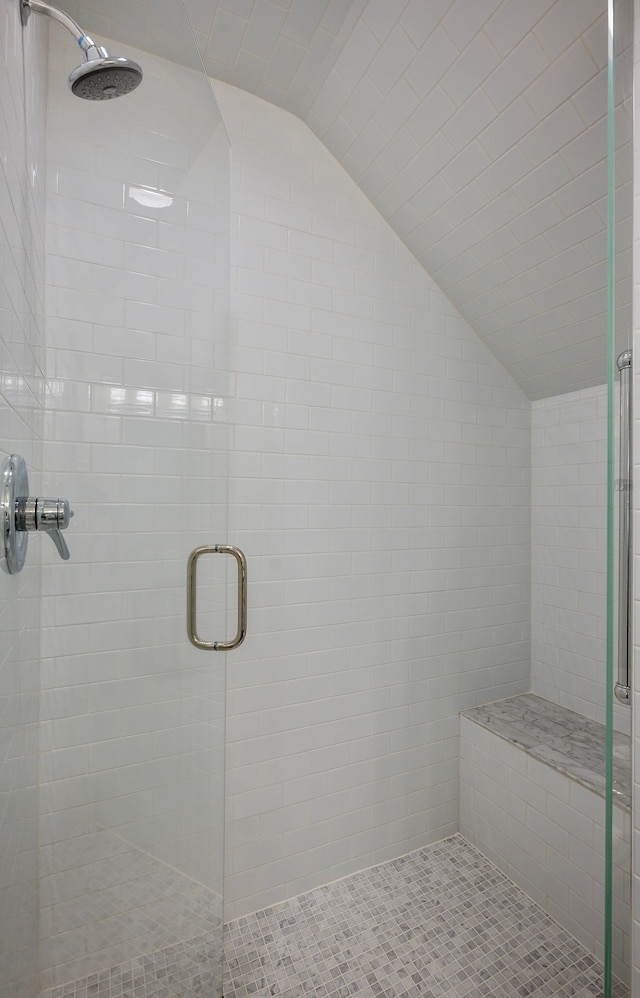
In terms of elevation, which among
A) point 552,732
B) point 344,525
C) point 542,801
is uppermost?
point 344,525

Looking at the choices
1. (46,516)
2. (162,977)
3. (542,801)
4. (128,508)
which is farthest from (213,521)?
(542,801)

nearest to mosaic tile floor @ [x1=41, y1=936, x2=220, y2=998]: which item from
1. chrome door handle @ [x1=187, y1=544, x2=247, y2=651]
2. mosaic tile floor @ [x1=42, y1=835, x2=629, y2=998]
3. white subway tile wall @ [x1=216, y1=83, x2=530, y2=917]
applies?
mosaic tile floor @ [x1=42, y1=835, x2=629, y2=998]

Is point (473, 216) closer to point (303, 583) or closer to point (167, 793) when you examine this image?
point (303, 583)

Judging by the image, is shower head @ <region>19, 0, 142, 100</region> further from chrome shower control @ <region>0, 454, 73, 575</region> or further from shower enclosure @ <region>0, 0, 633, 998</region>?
chrome shower control @ <region>0, 454, 73, 575</region>

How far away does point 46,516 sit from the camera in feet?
2.61

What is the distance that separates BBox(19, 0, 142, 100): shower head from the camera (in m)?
0.77

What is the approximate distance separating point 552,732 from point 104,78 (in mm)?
2377

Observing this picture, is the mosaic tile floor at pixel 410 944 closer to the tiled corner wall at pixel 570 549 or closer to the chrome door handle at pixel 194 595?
the tiled corner wall at pixel 570 549

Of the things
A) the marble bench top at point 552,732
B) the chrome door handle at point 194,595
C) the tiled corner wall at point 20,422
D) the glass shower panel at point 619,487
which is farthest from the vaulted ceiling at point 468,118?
the marble bench top at point 552,732

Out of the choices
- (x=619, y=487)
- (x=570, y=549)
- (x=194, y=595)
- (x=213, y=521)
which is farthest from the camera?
(x=570, y=549)

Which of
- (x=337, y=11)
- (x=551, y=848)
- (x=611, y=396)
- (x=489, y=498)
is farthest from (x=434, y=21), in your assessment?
(x=551, y=848)

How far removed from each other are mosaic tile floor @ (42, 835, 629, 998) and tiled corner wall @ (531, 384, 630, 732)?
836 millimetres

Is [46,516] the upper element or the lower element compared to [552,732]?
upper

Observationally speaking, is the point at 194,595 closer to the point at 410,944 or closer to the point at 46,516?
the point at 46,516
